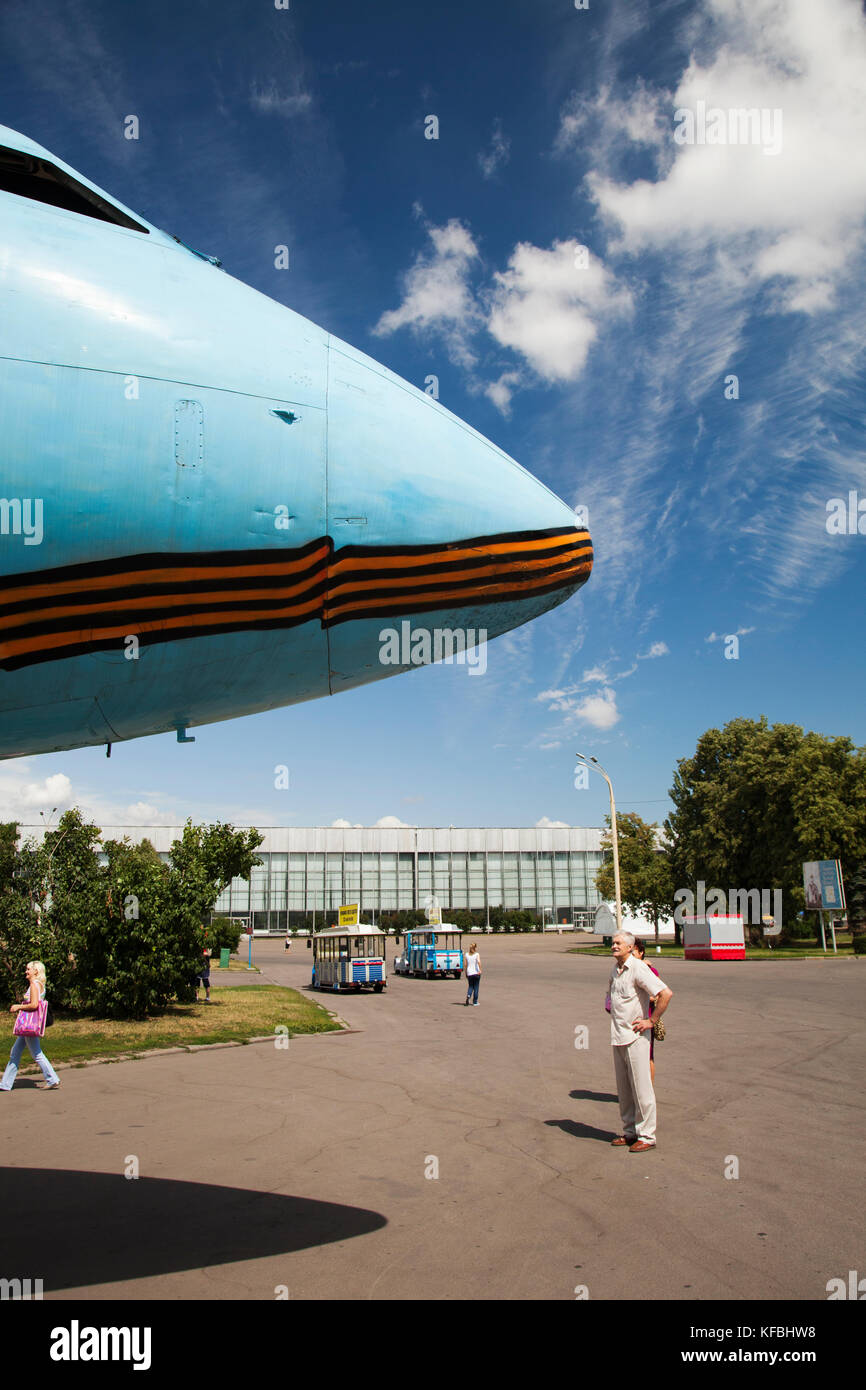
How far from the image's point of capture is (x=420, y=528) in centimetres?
301

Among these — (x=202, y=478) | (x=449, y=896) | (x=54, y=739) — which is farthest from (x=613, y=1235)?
(x=449, y=896)

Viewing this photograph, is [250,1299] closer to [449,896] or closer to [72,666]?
[72,666]

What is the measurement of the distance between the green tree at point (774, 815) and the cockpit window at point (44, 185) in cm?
4162

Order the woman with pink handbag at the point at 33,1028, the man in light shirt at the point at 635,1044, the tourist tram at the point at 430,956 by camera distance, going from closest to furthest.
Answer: the man in light shirt at the point at 635,1044 → the woman with pink handbag at the point at 33,1028 → the tourist tram at the point at 430,956

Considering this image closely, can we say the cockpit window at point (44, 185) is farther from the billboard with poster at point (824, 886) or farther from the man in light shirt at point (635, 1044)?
the billboard with poster at point (824, 886)

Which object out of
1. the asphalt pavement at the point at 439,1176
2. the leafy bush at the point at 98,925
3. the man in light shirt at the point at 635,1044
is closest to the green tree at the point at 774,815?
the asphalt pavement at the point at 439,1176

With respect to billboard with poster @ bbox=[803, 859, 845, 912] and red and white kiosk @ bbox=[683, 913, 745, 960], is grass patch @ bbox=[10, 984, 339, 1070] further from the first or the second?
billboard with poster @ bbox=[803, 859, 845, 912]

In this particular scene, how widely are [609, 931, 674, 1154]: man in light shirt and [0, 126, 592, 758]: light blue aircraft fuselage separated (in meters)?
4.50

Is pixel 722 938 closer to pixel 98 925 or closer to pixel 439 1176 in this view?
pixel 98 925

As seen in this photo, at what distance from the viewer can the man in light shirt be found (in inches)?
263

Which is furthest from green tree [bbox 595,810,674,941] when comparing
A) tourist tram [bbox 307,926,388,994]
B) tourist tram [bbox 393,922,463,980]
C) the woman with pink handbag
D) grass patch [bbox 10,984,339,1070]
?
the woman with pink handbag

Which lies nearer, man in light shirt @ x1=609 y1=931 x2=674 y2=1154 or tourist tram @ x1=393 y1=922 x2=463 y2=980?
man in light shirt @ x1=609 y1=931 x2=674 y2=1154

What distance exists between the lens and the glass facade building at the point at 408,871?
82500 mm
